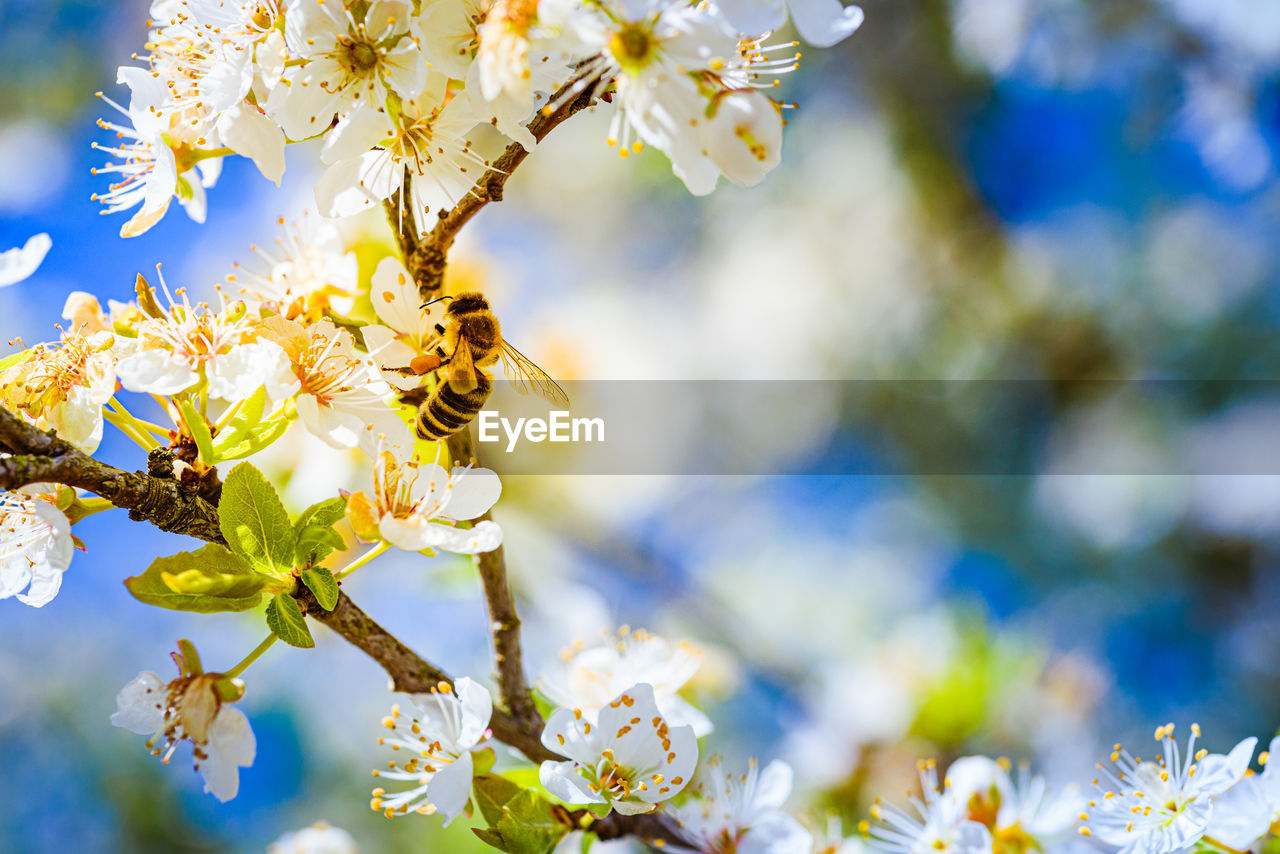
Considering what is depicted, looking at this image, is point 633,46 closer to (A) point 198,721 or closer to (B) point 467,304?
(B) point 467,304

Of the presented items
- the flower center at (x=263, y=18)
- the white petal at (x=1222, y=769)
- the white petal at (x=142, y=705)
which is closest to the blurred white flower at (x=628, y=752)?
the white petal at (x=142, y=705)

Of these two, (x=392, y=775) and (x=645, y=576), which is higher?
(x=645, y=576)

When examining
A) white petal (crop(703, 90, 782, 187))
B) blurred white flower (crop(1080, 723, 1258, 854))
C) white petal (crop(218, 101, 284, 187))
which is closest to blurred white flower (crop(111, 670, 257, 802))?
white petal (crop(218, 101, 284, 187))

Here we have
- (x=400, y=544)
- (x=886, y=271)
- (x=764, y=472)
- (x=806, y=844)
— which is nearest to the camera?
(x=400, y=544)

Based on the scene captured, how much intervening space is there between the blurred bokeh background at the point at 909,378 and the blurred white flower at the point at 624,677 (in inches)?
32.4

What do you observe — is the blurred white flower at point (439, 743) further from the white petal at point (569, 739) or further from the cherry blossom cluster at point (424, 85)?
the cherry blossom cluster at point (424, 85)

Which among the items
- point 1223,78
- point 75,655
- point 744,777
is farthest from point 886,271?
point 75,655

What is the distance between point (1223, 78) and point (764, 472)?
4.52 feet

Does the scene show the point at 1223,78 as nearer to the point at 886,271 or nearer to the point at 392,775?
the point at 886,271

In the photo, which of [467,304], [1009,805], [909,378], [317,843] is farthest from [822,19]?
[909,378]

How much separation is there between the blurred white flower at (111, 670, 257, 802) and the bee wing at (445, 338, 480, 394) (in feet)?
0.76

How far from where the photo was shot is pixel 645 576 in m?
1.90

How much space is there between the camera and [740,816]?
0.71 m

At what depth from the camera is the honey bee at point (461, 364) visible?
545 millimetres
